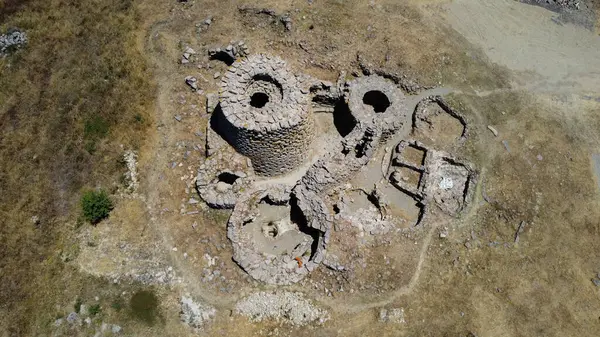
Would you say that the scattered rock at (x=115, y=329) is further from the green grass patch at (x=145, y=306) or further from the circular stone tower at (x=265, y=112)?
the circular stone tower at (x=265, y=112)

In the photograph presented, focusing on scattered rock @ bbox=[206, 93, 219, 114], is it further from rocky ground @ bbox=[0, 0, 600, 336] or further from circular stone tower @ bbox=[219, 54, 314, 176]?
circular stone tower @ bbox=[219, 54, 314, 176]

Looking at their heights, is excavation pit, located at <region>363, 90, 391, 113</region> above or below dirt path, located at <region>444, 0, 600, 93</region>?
below

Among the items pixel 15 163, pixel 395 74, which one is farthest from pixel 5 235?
pixel 395 74

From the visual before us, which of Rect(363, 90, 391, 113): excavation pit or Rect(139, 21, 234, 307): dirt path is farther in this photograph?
Rect(363, 90, 391, 113): excavation pit

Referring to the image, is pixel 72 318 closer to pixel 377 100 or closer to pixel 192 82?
pixel 192 82

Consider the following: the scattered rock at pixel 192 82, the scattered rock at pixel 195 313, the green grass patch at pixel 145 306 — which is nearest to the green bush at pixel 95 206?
the green grass patch at pixel 145 306

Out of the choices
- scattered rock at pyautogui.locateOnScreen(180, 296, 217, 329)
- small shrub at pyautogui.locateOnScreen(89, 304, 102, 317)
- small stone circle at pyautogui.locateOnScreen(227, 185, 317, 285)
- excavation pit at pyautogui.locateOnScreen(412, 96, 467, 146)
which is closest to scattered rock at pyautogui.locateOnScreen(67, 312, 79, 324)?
small shrub at pyautogui.locateOnScreen(89, 304, 102, 317)

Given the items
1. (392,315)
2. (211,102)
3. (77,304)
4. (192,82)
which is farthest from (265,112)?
(77,304)
